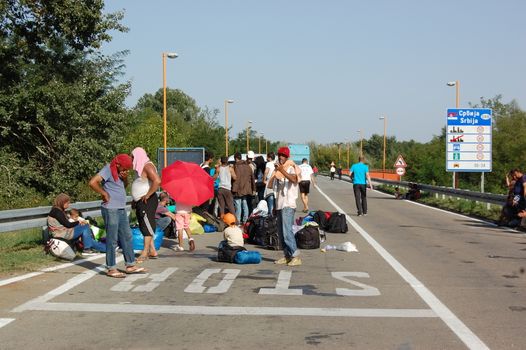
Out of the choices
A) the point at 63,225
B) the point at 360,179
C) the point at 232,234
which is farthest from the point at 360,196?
the point at 63,225

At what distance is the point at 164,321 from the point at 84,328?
2.57 ft

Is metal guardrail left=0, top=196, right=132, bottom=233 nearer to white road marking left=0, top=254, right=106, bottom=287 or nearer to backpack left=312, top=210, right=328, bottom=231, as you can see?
white road marking left=0, top=254, right=106, bottom=287

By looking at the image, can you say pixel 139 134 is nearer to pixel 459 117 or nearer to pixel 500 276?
pixel 459 117

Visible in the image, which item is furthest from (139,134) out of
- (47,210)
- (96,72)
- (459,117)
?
(47,210)

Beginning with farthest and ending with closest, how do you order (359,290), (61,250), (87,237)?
(87,237)
(61,250)
(359,290)

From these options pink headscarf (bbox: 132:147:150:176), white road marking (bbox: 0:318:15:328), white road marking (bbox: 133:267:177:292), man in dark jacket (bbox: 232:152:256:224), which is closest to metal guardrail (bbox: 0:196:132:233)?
pink headscarf (bbox: 132:147:150:176)

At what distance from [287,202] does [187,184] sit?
2819 millimetres

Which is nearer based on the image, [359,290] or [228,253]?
[359,290]

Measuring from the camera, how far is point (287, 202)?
411 inches

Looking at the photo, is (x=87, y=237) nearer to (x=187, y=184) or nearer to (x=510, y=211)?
(x=187, y=184)

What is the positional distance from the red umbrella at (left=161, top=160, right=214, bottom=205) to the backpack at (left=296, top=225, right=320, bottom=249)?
1943 millimetres

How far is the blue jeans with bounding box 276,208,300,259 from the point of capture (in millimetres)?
10344

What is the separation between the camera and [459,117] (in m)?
30.5

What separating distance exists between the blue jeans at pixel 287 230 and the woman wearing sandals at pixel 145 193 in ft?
6.59
